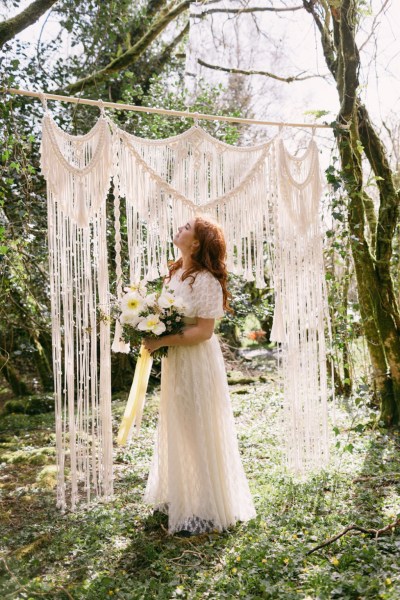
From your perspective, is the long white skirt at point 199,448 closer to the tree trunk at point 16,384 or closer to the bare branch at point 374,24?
the bare branch at point 374,24

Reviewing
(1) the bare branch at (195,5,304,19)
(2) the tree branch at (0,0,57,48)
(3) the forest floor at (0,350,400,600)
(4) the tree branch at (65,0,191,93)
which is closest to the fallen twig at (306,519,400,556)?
(3) the forest floor at (0,350,400,600)

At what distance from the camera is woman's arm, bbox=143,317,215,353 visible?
2.75 meters

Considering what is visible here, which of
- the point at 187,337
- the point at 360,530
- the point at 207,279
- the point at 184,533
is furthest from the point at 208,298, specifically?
the point at 360,530

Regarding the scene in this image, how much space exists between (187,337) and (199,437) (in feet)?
1.67

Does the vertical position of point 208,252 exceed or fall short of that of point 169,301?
it exceeds it

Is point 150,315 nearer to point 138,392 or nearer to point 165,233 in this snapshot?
point 138,392

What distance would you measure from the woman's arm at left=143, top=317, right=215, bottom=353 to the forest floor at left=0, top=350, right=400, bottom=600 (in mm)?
918

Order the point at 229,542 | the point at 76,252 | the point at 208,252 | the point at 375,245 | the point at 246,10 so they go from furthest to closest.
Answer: the point at 246,10
the point at 375,245
the point at 76,252
the point at 208,252
the point at 229,542

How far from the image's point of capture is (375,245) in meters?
4.13

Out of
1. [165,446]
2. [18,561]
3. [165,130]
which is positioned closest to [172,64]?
[165,130]

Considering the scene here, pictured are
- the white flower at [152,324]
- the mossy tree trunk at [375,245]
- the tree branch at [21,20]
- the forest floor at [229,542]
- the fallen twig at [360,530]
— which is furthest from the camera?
the mossy tree trunk at [375,245]

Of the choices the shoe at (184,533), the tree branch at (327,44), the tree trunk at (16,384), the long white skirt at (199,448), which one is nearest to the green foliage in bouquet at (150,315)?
the long white skirt at (199,448)

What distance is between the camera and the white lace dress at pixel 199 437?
9.12ft

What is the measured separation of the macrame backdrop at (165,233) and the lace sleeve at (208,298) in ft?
1.54
